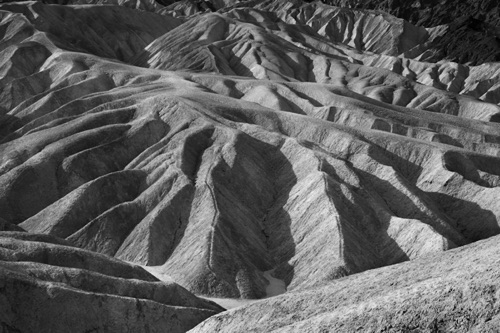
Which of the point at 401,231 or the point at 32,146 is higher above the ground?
the point at 32,146

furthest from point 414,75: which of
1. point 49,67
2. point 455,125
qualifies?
point 49,67

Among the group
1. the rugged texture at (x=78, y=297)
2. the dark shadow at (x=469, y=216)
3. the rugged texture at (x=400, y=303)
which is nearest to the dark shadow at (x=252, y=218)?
the rugged texture at (x=78, y=297)

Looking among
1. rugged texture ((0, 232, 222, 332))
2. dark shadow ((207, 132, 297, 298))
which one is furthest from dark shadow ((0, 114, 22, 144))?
rugged texture ((0, 232, 222, 332))

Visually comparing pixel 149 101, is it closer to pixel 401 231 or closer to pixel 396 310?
pixel 401 231

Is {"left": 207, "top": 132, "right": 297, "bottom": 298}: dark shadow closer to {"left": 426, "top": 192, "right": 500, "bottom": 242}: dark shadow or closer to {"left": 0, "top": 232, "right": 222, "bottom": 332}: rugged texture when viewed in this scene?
{"left": 0, "top": 232, "right": 222, "bottom": 332}: rugged texture

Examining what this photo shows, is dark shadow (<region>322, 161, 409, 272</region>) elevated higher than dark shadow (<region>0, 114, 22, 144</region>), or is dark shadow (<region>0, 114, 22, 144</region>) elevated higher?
dark shadow (<region>0, 114, 22, 144</region>)

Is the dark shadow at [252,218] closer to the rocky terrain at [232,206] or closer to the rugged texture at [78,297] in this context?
the rocky terrain at [232,206]
